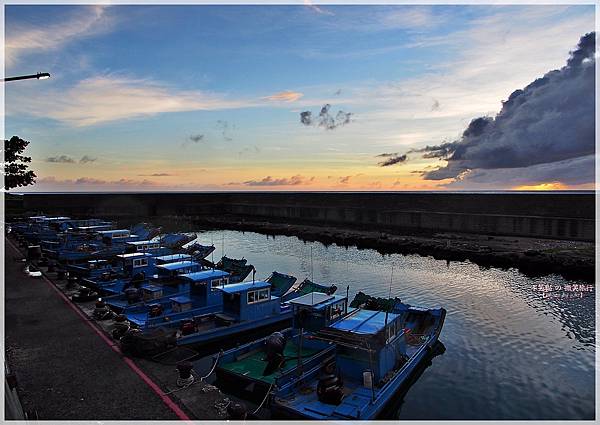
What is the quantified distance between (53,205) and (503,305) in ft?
444

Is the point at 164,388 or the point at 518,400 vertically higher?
the point at 164,388

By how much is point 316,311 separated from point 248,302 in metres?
5.77

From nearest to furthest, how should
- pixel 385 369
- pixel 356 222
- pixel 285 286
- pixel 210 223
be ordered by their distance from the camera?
pixel 385 369, pixel 285 286, pixel 356 222, pixel 210 223

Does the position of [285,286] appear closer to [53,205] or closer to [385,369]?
[385,369]

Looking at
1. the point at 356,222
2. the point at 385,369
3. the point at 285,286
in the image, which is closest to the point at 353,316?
the point at 385,369

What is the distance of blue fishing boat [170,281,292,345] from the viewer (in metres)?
23.0

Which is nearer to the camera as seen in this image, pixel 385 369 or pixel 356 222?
pixel 385 369

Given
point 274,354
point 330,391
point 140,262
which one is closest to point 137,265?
point 140,262

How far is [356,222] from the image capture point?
354 ft

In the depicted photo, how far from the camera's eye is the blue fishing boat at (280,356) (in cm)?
1759

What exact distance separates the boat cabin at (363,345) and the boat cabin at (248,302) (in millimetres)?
8053

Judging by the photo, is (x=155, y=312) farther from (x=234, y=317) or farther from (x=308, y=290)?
(x=308, y=290)

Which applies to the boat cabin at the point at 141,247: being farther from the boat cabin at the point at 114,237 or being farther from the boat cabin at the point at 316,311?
the boat cabin at the point at 316,311

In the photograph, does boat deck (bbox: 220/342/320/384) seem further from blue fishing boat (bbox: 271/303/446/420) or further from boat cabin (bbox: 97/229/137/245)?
boat cabin (bbox: 97/229/137/245)
